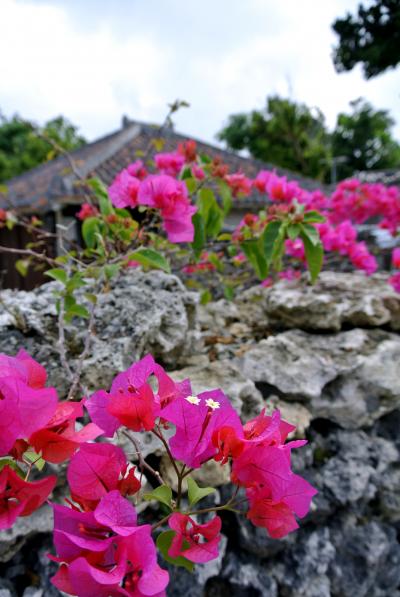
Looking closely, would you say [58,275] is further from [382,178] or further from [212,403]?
[382,178]

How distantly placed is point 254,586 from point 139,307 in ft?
1.80

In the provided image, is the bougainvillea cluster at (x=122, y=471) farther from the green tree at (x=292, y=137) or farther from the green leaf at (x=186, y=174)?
the green tree at (x=292, y=137)

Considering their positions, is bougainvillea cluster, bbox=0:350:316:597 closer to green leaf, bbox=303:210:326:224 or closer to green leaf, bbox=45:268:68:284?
green leaf, bbox=45:268:68:284

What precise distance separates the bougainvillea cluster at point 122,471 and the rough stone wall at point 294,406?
0.35 meters

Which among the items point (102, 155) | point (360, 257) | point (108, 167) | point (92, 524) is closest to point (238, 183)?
point (360, 257)

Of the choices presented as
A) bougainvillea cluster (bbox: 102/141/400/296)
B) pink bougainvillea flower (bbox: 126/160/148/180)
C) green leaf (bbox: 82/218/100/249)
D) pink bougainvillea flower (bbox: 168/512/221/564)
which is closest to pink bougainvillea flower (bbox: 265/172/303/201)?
bougainvillea cluster (bbox: 102/141/400/296)

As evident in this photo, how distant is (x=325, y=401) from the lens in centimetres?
95

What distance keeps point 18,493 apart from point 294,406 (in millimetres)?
685

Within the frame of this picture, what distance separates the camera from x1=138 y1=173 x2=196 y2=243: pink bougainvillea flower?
0.68 m

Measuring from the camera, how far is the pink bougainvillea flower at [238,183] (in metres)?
1.08

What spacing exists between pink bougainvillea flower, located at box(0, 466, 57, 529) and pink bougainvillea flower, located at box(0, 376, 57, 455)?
0.02m

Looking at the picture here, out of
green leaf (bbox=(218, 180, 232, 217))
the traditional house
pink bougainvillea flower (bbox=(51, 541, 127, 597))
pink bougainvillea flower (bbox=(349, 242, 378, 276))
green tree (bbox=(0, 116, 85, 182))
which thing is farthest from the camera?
green tree (bbox=(0, 116, 85, 182))

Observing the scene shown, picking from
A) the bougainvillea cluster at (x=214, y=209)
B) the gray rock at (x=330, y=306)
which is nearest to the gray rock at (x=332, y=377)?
the gray rock at (x=330, y=306)

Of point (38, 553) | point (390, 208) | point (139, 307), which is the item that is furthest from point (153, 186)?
point (390, 208)
